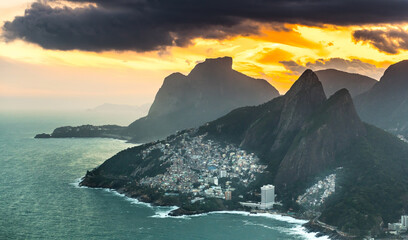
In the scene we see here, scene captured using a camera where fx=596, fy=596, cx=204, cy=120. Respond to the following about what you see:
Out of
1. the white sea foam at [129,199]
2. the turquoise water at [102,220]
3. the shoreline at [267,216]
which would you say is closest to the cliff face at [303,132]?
the shoreline at [267,216]

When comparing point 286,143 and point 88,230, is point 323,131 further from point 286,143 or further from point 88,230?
point 88,230

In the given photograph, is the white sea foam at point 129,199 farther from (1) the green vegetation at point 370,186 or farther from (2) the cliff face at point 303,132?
(1) the green vegetation at point 370,186

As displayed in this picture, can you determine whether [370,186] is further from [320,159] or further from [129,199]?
[129,199]

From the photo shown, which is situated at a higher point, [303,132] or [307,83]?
[307,83]

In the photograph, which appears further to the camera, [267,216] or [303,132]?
[303,132]

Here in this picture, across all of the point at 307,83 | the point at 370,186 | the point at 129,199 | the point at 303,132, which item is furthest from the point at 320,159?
the point at 129,199

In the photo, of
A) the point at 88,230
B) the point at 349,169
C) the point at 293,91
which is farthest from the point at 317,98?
the point at 88,230
